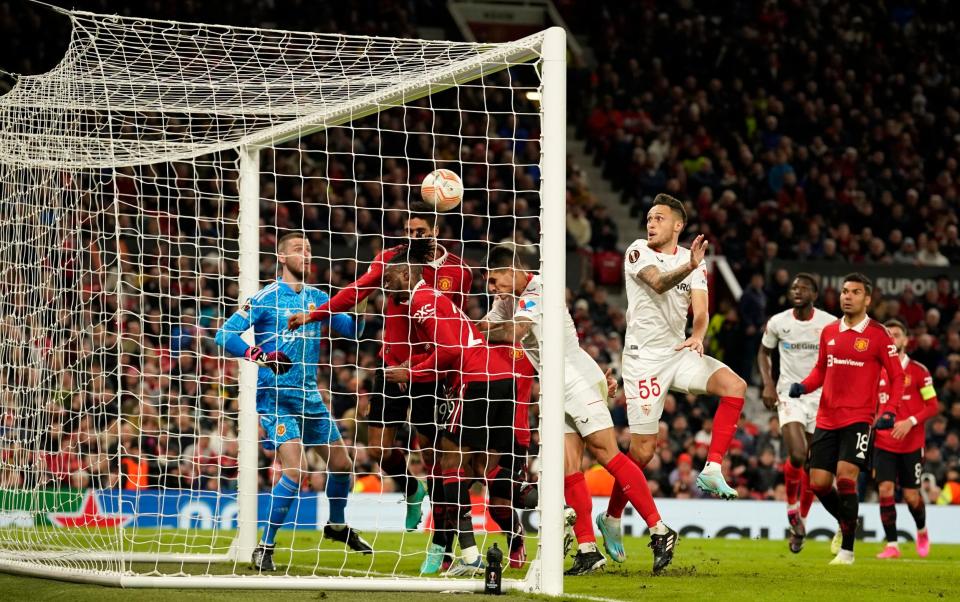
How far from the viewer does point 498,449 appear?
8.55m

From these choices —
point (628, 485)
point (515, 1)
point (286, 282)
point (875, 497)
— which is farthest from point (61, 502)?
point (515, 1)

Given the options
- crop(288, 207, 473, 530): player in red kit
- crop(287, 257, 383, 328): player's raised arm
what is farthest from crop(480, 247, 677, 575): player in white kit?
crop(287, 257, 383, 328): player's raised arm

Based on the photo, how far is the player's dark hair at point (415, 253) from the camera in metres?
8.30

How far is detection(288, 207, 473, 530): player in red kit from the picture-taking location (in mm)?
8203

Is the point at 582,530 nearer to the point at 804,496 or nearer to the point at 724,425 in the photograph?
the point at 724,425

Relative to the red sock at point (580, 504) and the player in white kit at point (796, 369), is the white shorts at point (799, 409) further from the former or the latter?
the red sock at point (580, 504)

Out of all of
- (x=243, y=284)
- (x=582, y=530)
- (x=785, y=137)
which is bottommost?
(x=582, y=530)

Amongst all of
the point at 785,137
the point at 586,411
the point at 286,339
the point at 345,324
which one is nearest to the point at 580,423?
the point at 586,411

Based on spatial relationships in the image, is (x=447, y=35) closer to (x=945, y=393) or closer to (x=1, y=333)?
(x=945, y=393)

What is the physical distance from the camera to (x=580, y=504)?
851 cm

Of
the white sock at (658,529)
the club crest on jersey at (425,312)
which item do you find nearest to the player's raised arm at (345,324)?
the club crest on jersey at (425,312)

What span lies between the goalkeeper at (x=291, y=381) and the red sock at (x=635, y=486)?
6.09 feet

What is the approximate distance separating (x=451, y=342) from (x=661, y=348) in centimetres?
151

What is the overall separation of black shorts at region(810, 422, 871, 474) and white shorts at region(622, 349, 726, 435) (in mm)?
1992
